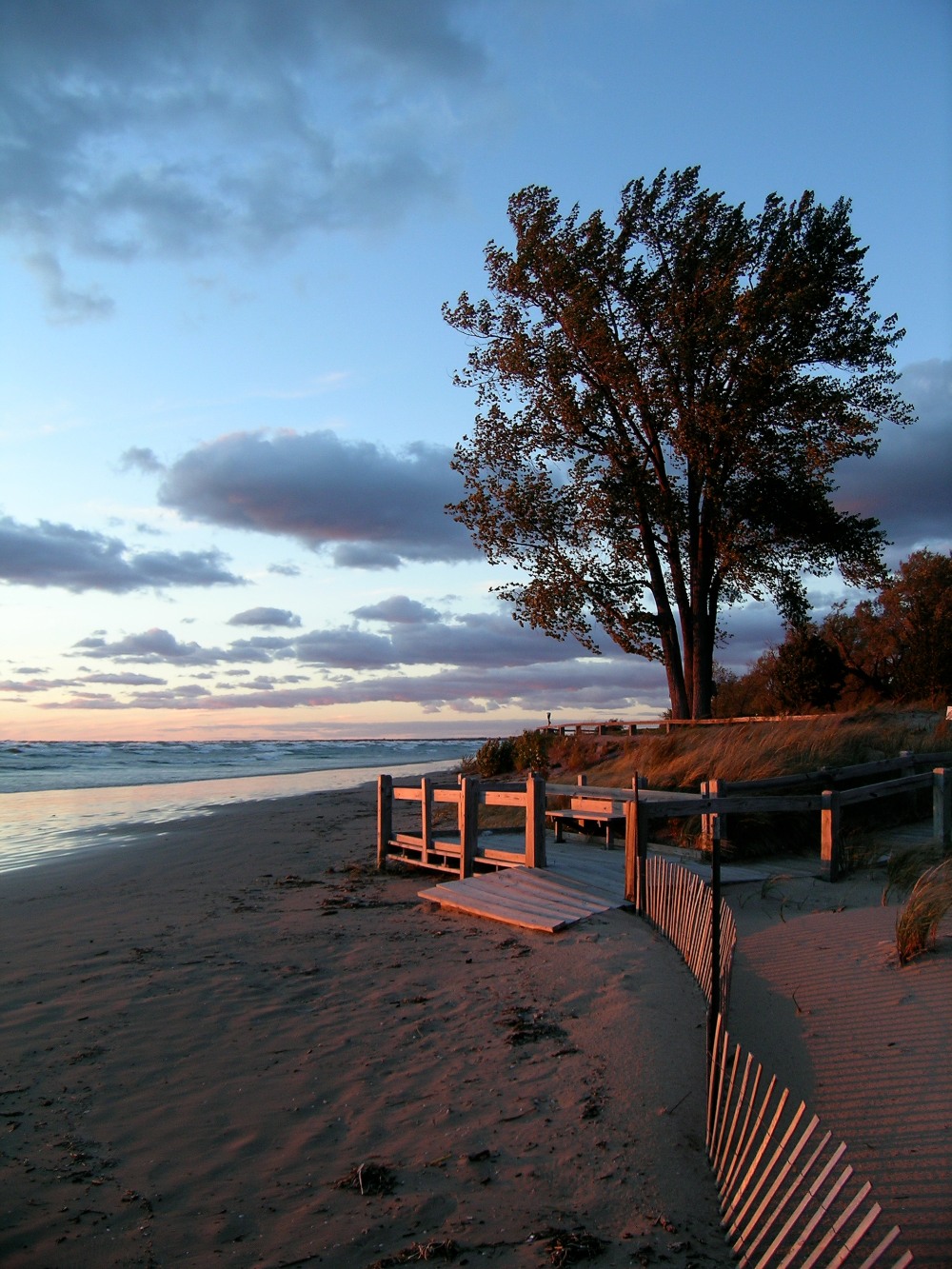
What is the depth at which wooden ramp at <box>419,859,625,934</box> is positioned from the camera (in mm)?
8844

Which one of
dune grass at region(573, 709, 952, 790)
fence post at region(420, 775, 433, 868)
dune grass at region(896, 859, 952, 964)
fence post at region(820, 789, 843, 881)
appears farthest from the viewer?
dune grass at region(573, 709, 952, 790)

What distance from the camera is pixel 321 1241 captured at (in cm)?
396

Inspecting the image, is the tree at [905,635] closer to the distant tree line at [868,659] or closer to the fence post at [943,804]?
the distant tree line at [868,659]

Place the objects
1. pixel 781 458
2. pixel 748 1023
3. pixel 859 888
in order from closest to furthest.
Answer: pixel 748 1023, pixel 859 888, pixel 781 458

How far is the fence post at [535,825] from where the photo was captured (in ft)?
33.4

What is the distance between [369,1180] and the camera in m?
4.41

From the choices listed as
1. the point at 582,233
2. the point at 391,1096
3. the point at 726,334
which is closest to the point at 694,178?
the point at 582,233

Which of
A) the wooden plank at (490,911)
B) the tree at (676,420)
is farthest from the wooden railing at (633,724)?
the wooden plank at (490,911)

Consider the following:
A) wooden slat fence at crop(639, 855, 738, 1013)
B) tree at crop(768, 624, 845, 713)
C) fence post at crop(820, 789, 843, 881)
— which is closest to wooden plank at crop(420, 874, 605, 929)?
wooden slat fence at crop(639, 855, 738, 1013)

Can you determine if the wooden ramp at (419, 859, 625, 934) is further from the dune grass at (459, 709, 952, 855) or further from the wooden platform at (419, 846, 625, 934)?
the dune grass at (459, 709, 952, 855)

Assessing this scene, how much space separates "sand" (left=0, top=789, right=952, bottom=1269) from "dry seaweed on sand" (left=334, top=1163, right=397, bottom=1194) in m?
0.01

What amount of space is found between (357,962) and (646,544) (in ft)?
57.5

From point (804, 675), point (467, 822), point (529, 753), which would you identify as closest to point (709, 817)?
point (467, 822)

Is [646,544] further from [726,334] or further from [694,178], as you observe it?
[694,178]
